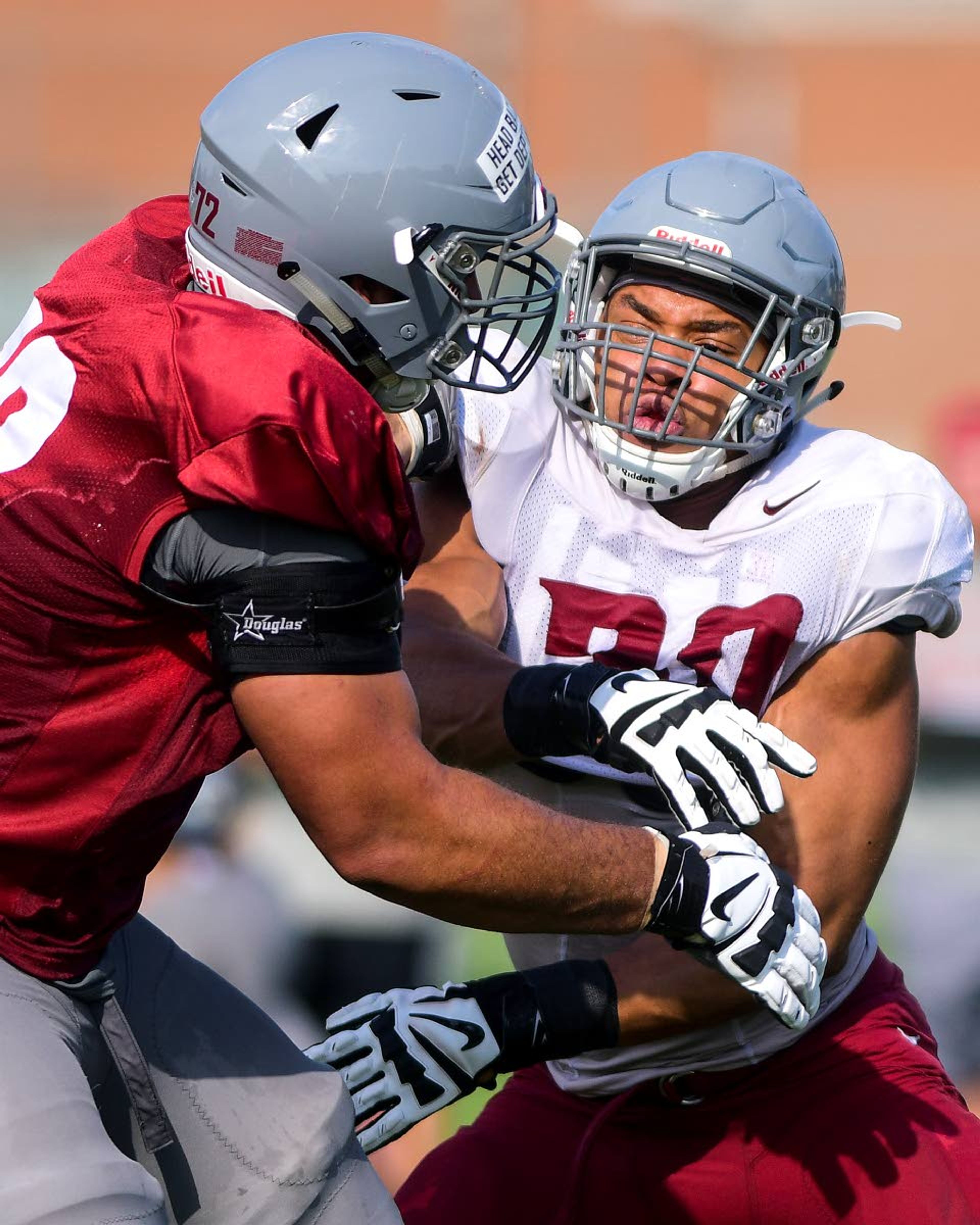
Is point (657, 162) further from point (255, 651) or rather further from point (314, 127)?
point (255, 651)

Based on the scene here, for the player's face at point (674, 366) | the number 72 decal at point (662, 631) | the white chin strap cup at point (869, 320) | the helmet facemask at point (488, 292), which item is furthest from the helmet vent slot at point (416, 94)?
the white chin strap cup at point (869, 320)

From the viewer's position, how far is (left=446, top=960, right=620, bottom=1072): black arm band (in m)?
2.30

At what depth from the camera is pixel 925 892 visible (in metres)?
4.80

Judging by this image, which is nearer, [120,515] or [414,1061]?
[120,515]

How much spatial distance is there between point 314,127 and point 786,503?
3.21 feet

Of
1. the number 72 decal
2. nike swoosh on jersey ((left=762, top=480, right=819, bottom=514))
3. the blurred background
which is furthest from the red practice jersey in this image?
the blurred background

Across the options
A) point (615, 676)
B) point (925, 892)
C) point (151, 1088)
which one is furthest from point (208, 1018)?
point (925, 892)

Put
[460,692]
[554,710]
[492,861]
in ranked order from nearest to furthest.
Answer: [492,861] < [554,710] < [460,692]

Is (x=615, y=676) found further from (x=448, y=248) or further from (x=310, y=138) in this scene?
(x=310, y=138)

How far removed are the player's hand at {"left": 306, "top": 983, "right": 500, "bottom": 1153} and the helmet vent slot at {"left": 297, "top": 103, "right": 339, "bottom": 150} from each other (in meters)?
1.16

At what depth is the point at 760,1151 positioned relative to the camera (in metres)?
2.50

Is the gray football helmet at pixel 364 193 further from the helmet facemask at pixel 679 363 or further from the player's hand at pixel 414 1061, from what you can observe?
the player's hand at pixel 414 1061

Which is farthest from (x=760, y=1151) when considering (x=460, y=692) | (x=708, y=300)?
(x=708, y=300)

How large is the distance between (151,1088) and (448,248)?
1.06 m
